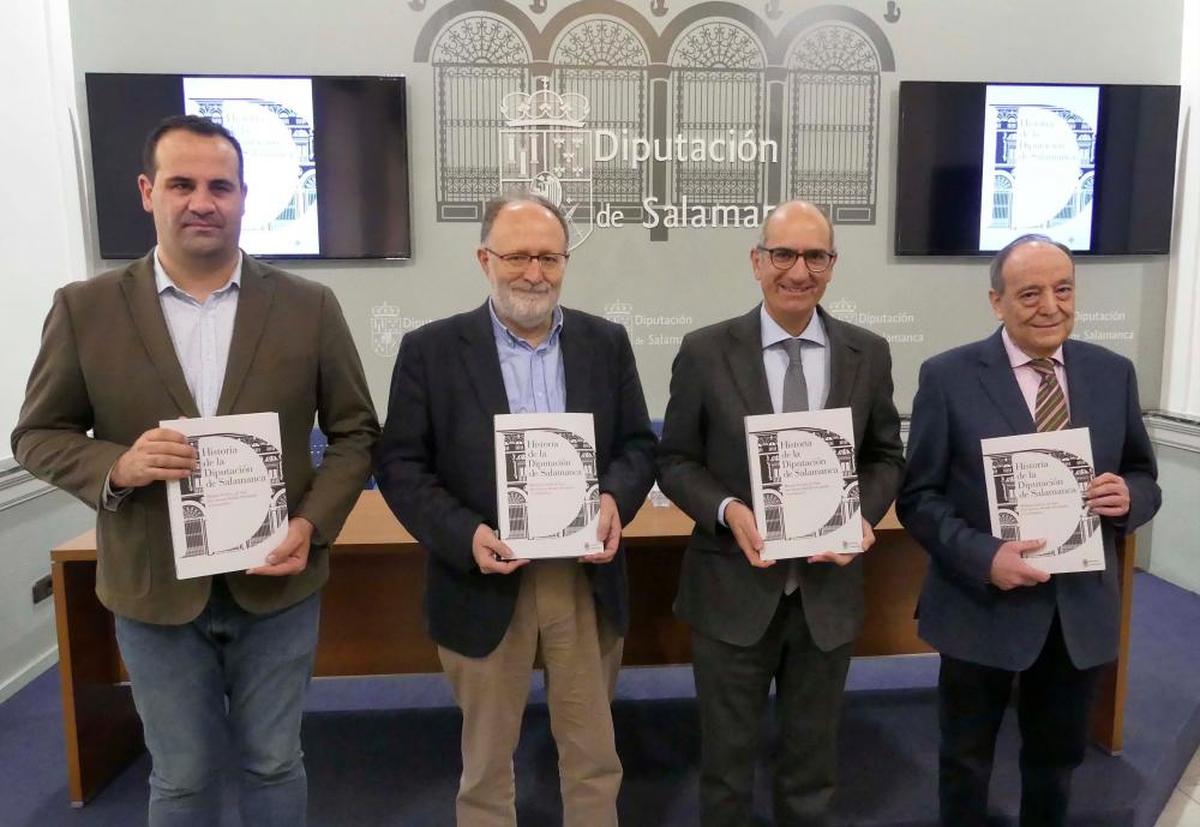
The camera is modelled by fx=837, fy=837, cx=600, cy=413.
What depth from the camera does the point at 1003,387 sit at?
1770mm

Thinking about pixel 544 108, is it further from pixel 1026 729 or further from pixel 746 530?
pixel 1026 729

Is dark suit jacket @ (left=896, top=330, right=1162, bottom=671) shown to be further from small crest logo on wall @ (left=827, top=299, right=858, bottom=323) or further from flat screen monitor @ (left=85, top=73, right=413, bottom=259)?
flat screen monitor @ (left=85, top=73, right=413, bottom=259)

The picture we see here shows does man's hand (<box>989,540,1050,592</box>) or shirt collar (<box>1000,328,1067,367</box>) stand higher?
shirt collar (<box>1000,328,1067,367</box>)

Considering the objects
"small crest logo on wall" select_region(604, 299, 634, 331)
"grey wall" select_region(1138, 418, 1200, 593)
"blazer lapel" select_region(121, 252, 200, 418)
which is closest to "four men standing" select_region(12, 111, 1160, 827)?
"blazer lapel" select_region(121, 252, 200, 418)

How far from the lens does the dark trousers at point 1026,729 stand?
5.99 ft

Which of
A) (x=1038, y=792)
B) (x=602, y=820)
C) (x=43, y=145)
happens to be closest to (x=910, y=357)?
(x=1038, y=792)

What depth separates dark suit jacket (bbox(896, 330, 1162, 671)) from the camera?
1.76 meters

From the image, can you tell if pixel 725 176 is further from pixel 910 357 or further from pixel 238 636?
pixel 238 636

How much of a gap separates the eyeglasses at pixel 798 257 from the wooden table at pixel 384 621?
993 millimetres

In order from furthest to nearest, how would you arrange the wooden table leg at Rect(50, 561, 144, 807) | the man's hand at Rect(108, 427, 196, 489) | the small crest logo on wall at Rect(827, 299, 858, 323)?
the small crest logo on wall at Rect(827, 299, 858, 323), the wooden table leg at Rect(50, 561, 144, 807), the man's hand at Rect(108, 427, 196, 489)

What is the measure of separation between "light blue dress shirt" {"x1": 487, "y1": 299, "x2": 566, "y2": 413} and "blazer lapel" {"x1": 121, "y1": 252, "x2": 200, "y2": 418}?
59 cm

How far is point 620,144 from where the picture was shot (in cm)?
399

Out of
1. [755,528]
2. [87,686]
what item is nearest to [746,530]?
[755,528]

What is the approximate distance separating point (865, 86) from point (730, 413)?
3.00m
